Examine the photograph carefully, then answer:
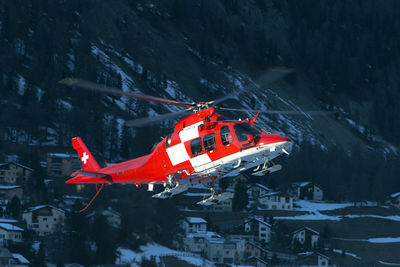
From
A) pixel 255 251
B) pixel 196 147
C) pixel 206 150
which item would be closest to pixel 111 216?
pixel 255 251

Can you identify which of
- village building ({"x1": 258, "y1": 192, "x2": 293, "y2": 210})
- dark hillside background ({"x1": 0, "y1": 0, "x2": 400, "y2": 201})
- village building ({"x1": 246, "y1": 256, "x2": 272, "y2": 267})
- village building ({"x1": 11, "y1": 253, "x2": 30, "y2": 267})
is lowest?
village building ({"x1": 11, "y1": 253, "x2": 30, "y2": 267})

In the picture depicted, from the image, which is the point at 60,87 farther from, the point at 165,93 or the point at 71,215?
the point at 71,215

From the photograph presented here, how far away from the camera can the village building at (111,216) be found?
9306cm

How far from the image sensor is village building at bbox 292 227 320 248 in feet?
399

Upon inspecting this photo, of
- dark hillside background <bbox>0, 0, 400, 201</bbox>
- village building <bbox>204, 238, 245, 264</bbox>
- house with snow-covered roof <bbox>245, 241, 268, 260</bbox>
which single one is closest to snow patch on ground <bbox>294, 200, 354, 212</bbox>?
dark hillside background <bbox>0, 0, 400, 201</bbox>

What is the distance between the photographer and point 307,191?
15025 cm

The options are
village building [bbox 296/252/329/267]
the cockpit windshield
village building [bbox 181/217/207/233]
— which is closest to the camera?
the cockpit windshield

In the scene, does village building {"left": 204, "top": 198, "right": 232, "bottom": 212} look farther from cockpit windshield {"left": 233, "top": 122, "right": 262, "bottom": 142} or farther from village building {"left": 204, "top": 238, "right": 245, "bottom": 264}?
cockpit windshield {"left": 233, "top": 122, "right": 262, "bottom": 142}

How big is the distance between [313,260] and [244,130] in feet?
261

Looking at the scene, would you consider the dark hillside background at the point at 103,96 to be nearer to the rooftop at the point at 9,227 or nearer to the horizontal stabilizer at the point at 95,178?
the rooftop at the point at 9,227

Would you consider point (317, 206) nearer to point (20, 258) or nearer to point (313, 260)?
point (313, 260)

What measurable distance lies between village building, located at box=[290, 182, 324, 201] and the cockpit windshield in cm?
11045

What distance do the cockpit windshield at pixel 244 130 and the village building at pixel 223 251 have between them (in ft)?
227

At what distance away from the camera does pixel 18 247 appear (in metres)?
91.6
